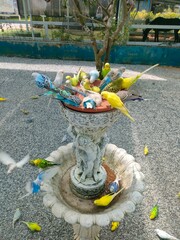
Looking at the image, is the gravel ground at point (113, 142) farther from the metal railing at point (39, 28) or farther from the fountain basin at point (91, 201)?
the metal railing at point (39, 28)

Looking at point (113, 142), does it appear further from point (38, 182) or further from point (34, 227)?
point (38, 182)

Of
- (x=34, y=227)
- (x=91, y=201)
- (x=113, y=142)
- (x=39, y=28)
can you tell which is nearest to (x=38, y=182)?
(x=91, y=201)

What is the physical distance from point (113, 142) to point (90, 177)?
203 centimetres

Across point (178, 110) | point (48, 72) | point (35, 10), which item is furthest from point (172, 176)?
point (35, 10)

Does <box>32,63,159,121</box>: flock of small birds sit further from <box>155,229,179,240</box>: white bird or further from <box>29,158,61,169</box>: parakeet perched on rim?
<box>155,229,179,240</box>: white bird

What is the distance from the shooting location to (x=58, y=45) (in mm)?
7812

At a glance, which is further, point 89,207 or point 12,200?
point 12,200

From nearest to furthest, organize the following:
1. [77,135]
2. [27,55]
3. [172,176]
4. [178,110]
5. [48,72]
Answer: [77,135]
[172,176]
[178,110]
[48,72]
[27,55]

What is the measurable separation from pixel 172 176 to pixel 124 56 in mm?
5223

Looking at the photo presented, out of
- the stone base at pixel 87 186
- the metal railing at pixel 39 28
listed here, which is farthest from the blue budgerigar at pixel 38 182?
the metal railing at pixel 39 28

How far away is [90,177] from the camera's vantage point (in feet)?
7.86

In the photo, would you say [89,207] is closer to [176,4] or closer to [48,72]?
[48,72]

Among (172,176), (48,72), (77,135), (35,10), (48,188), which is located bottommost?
(172,176)

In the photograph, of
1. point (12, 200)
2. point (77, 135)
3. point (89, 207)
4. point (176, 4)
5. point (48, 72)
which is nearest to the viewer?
point (77, 135)
